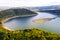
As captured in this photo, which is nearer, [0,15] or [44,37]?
[44,37]

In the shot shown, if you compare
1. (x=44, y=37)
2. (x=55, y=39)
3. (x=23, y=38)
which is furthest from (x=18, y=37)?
(x=55, y=39)

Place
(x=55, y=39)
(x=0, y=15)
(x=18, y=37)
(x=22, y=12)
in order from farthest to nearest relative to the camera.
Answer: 1. (x=22, y=12)
2. (x=0, y=15)
3. (x=18, y=37)
4. (x=55, y=39)

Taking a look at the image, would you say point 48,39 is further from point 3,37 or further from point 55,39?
point 3,37

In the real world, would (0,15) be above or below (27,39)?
below

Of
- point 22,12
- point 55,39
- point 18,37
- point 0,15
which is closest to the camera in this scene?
point 55,39

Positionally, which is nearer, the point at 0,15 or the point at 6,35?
the point at 6,35

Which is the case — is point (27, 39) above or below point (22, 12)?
above

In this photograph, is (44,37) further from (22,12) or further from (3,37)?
(22,12)

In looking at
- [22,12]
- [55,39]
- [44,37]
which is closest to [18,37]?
[44,37]
